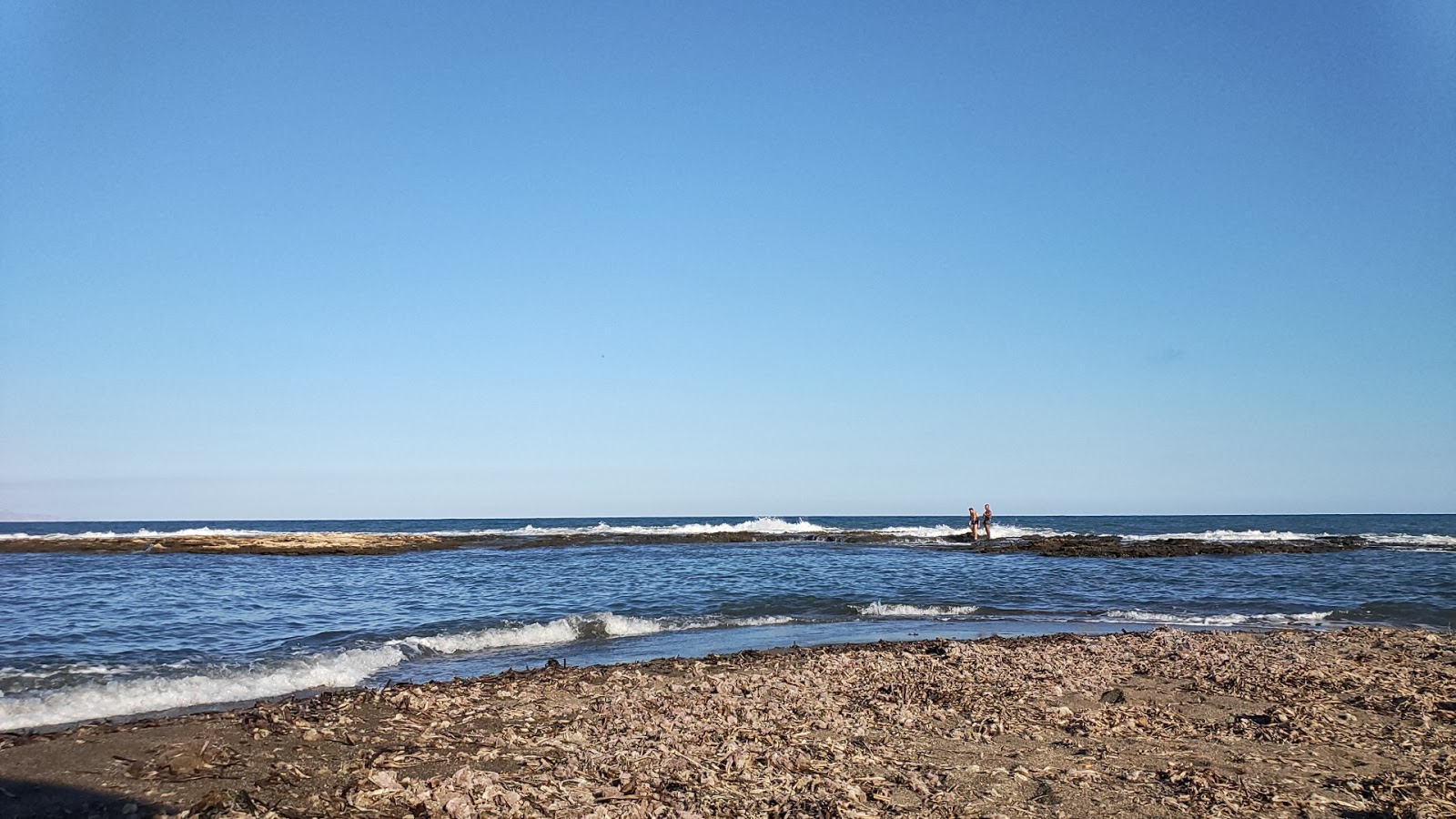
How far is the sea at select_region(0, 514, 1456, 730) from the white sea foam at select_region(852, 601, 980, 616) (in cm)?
8

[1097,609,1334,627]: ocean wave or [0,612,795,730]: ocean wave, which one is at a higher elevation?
[0,612,795,730]: ocean wave

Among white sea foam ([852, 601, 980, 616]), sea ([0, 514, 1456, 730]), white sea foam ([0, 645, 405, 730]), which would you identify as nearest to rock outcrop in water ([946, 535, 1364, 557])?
sea ([0, 514, 1456, 730])

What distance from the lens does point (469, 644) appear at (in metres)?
14.0

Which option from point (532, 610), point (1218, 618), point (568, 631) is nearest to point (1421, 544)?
point (1218, 618)

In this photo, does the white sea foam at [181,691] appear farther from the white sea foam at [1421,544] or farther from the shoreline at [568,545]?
the white sea foam at [1421,544]

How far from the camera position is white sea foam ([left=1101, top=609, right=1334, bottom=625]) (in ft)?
54.1

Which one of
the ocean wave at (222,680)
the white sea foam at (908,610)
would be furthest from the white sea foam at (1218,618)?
the ocean wave at (222,680)

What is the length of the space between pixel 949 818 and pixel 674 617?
460 inches

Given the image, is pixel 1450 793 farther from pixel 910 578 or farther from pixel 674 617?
pixel 910 578

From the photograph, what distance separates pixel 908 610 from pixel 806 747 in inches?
483

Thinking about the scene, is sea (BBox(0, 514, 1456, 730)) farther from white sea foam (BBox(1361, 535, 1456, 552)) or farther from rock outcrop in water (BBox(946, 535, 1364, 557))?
white sea foam (BBox(1361, 535, 1456, 552))

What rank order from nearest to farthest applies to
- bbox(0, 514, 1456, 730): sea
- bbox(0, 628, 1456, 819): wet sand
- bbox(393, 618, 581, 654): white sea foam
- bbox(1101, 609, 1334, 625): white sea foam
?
bbox(0, 628, 1456, 819): wet sand
bbox(0, 514, 1456, 730): sea
bbox(393, 618, 581, 654): white sea foam
bbox(1101, 609, 1334, 625): white sea foam

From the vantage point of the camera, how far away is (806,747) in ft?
22.5

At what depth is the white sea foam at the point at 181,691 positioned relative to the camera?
9094 mm
